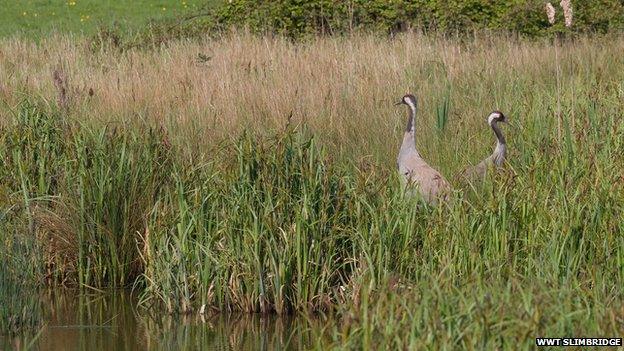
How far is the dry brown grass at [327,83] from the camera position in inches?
336

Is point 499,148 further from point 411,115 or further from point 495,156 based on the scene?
→ point 411,115

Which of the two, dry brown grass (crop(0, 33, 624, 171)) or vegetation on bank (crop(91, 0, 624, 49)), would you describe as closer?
dry brown grass (crop(0, 33, 624, 171))

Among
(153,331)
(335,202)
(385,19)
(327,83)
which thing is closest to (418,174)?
(335,202)

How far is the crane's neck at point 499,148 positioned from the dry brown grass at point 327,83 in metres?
0.35

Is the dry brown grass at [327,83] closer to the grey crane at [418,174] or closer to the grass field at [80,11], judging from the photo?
the grey crane at [418,174]

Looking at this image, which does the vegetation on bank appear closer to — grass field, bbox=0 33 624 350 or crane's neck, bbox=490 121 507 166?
grass field, bbox=0 33 624 350

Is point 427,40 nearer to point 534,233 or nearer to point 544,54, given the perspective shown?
point 544,54

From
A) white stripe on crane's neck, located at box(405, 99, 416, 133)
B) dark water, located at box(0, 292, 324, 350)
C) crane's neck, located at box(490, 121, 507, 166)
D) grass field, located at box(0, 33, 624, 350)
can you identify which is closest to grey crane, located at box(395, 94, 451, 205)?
white stripe on crane's neck, located at box(405, 99, 416, 133)

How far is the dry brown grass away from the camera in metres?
8.55

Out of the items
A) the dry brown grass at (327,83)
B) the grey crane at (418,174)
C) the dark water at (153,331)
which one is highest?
the dry brown grass at (327,83)

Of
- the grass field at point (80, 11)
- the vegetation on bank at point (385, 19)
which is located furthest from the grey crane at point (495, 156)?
the grass field at point (80, 11)

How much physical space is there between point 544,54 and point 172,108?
3815 mm

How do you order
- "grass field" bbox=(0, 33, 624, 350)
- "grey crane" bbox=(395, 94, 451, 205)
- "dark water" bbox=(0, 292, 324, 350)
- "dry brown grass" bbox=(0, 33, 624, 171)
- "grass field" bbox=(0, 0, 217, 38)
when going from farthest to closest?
"grass field" bbox=(0, 0, 217, 38), "dry brown grass" bbox=(0, 33, 624, 171), "grey crane" bbox=(395, 94, 451, 205), "dark water" bbox=(0, 292, 324, 350), "grass field" bbox=(0, 33, 624, 350)

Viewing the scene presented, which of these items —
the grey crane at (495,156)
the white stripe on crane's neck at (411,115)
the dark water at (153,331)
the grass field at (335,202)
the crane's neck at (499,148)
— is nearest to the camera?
the grass field at (335,202)
